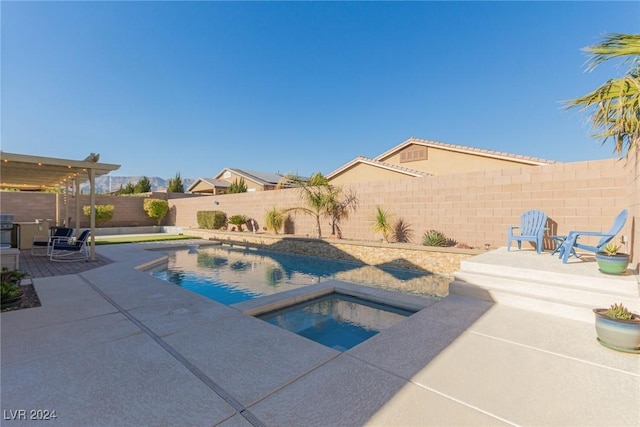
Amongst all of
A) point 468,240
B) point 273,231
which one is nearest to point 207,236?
point 273,231

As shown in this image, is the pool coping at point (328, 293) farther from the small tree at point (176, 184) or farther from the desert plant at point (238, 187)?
the small tree at point (176, 184)

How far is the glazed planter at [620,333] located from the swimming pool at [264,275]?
3352 mm

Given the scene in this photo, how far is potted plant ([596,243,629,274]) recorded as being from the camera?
4.25m

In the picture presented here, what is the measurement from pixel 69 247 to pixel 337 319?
884 cm

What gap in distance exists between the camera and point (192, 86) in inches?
611

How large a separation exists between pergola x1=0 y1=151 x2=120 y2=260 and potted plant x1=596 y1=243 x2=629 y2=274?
11.6 meters

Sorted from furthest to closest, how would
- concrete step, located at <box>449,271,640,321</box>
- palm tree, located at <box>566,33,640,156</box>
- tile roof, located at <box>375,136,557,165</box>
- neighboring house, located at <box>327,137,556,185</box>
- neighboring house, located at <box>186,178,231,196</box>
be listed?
neighboring house, located at <box>186,178,231,196</box>
neighboring house, located at <box>327,137,556,185</box>
tile roof, located at <box>375,136,557,165</box>
concrete step, located at <box>449,271,640,321</box>
palm tree, located at <box>566,33,640,156</box>

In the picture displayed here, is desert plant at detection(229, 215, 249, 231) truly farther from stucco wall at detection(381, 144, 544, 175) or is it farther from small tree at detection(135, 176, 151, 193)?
small tree at detection(135, 176, 151, 193)

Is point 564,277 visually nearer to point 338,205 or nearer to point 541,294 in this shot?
point 541,294

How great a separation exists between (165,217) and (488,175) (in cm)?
2246

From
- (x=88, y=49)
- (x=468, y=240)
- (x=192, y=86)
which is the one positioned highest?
(x=192, y=86)

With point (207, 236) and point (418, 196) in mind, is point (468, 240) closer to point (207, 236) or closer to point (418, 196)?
point (418, 196)

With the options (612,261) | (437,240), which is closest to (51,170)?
(437,240)

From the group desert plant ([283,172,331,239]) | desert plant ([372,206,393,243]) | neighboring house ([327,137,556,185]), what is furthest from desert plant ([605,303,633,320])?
neighboring house ([327,137,556,185])
